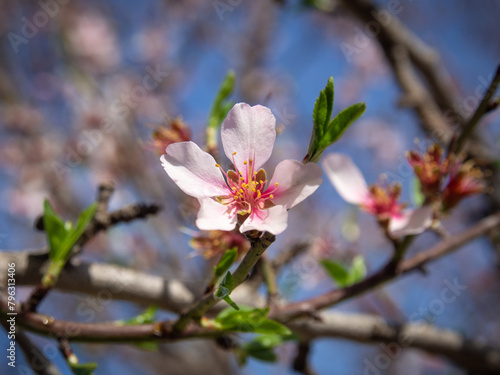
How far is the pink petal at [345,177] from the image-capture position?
1101 millimetres

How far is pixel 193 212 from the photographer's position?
1.12 metres

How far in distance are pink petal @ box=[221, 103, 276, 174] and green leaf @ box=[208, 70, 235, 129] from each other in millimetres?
316

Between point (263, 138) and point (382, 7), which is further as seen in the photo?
point (382, 7)

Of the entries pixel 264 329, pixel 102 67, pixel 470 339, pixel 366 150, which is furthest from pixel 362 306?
pixel 264 329

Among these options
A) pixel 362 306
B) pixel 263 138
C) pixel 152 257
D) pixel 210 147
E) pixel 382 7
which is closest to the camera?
pixel 263 138

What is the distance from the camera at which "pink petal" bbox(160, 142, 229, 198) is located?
715mm

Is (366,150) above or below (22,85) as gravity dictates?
below

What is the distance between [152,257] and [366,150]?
11.8 ft

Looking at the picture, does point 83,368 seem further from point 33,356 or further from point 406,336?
point 406,336

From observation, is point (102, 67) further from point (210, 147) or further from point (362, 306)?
point (210, 147)

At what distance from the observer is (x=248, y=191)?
2.57ft

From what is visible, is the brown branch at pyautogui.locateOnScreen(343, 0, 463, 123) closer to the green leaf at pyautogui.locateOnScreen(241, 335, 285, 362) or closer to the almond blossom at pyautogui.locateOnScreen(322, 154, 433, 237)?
the almond blossom at pyautogui.locateOnScreen(322, 154, 433, 237)

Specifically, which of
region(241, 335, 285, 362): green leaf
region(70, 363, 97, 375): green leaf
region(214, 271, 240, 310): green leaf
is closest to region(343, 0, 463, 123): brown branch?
region(241, 335, 285, 362): green leaf

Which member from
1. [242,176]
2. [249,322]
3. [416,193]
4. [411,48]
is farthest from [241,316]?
[411,48]
